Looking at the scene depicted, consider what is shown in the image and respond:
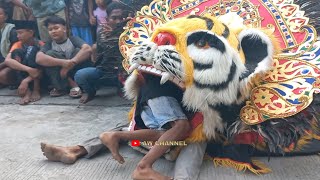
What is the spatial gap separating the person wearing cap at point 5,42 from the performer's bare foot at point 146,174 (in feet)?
8.44

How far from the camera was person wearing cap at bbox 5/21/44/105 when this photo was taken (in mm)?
3850

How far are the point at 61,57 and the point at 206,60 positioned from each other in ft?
6.98

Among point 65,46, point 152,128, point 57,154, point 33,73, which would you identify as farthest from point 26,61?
point 152,128

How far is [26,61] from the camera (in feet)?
13.1

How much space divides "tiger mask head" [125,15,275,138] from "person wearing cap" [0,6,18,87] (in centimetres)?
235

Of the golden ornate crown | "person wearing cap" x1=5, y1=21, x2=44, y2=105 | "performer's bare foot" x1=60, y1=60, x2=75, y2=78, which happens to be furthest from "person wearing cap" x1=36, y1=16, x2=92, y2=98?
the golden ornate crown

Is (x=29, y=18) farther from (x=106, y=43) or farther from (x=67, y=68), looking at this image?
(x=106, y=43)

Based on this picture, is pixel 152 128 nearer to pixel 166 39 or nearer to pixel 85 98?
pixel 166 39

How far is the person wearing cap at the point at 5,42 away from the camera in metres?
4.17

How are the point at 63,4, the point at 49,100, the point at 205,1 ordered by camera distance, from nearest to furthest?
the point at 205,1, the point at 49,100, the point at 63,4

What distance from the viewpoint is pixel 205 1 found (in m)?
2.54

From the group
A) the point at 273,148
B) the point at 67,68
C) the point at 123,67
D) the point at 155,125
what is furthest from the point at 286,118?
the point at 67,68

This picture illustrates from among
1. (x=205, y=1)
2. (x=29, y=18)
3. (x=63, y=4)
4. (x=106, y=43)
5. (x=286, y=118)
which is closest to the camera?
(x=286, y=118)

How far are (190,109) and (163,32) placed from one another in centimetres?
42
